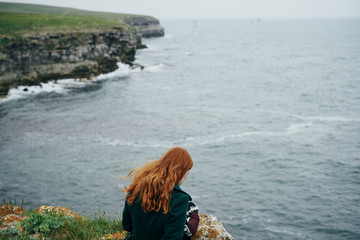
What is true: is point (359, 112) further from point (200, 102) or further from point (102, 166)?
point (102, 166)

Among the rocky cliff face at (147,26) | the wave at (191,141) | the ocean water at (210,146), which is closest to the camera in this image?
the ocean water at (210,146)

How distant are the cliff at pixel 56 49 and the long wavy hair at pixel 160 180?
46017mm

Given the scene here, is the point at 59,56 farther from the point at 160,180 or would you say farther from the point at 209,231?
the point at 160,180

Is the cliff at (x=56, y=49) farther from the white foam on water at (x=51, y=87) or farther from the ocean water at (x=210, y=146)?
the ocean water at (x=210, y=146)

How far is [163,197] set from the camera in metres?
3.72

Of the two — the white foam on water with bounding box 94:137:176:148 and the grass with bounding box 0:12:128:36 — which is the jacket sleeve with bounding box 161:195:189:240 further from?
the grass with bounding box 0:12:128:36

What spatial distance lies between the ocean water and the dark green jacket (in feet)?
47.8

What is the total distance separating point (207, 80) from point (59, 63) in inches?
1026

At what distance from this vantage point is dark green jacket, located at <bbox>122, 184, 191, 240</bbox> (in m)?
3.79

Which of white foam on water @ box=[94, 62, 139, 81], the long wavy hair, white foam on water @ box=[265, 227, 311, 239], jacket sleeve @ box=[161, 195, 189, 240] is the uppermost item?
the long wavy hair

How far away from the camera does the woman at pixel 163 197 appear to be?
149 inches

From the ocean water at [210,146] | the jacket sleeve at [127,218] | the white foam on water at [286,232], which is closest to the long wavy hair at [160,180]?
the jacket sleeve at [127,218]

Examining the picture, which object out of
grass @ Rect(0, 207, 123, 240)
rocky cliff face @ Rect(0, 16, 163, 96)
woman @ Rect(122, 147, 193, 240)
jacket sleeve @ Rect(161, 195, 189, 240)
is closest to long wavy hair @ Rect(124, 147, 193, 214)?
woman @ Rect(122, 147, 193, 240)

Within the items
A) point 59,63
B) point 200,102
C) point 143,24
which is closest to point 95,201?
point 200,102
